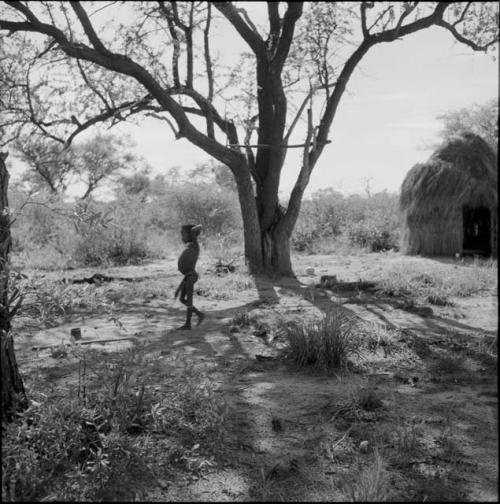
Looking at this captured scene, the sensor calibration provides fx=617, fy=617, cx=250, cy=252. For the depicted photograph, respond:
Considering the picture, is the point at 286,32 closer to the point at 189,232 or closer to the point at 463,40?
the point at 463,40

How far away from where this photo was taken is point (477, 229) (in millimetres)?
17438

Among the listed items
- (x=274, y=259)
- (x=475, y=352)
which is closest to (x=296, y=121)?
(x=274, y=259)

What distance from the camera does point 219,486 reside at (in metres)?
3.23

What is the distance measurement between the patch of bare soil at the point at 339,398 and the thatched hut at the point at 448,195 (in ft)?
21.2

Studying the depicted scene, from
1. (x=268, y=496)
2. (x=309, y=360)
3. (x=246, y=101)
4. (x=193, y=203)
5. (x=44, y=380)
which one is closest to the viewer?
(x=268, y=496)

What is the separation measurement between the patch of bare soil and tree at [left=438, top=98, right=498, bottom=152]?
81.0ft

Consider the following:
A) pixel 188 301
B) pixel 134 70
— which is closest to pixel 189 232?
pixel 188 301

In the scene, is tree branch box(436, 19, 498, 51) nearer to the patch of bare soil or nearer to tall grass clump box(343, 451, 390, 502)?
the patch of bare soil

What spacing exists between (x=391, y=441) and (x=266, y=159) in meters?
9.46

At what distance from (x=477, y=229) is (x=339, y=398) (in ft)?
46.6

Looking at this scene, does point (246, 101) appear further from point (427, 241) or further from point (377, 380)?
point (377, 380)

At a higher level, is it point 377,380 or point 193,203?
point 193,203

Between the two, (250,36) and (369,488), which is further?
(250,36)

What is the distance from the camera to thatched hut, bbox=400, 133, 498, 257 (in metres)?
15.3
